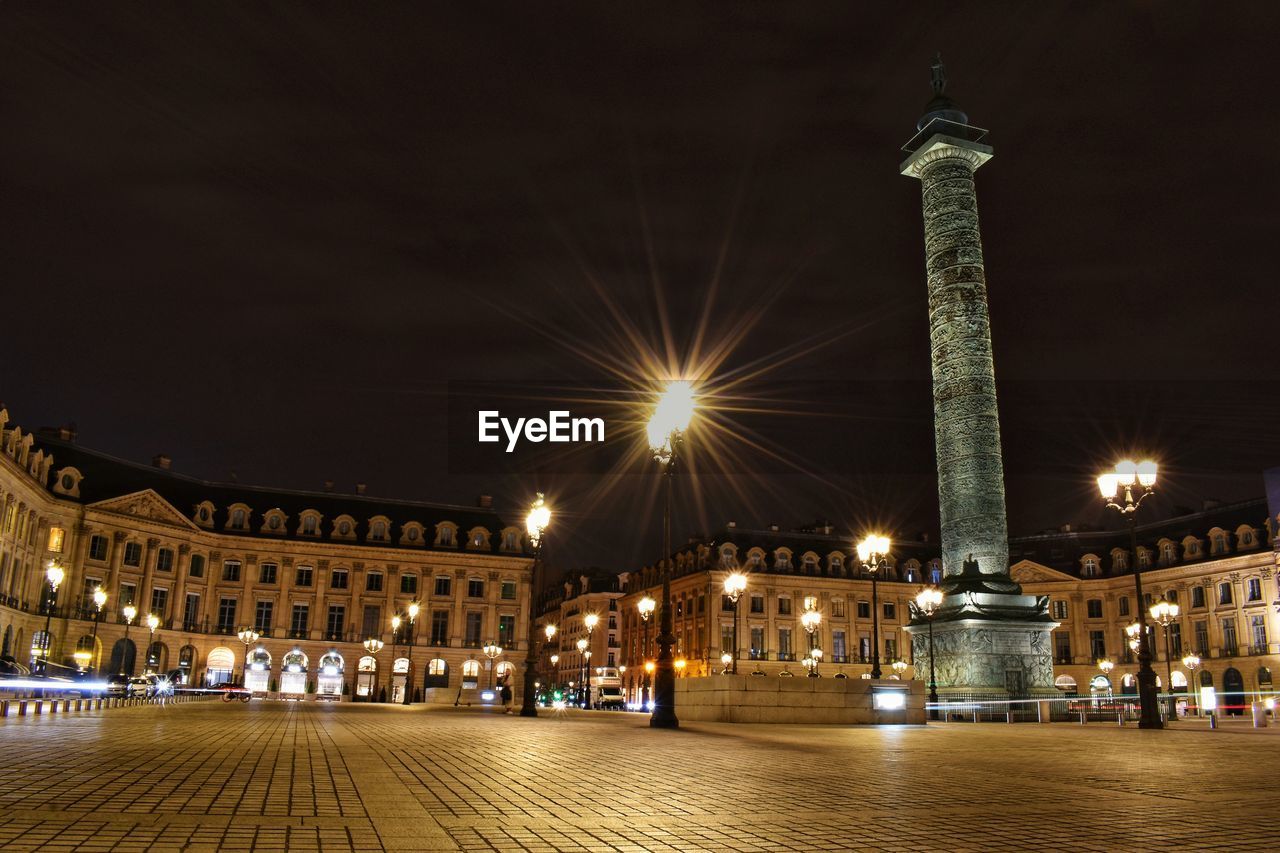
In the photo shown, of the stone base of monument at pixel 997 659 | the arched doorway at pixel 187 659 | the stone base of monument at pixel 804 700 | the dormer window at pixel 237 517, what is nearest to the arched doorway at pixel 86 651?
the arched doorway at pixel 187 659

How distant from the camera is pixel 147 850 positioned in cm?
518

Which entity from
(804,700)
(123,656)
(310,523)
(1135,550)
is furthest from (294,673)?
(1135,550)

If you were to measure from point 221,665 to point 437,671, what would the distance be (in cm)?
1699

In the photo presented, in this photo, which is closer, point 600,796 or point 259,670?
point 600,796

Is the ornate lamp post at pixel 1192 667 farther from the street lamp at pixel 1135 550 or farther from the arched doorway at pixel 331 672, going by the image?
the arched doorway at pixel 331 672

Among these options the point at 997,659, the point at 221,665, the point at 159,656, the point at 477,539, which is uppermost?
the point at 477,539

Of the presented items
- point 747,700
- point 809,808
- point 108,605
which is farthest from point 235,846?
point 108,605

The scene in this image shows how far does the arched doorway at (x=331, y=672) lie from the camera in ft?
259

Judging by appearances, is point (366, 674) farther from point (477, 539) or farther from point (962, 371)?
point (962, 371)

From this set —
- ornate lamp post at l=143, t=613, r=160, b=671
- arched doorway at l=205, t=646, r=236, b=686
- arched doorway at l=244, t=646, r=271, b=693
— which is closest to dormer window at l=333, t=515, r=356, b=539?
arched doorway at l=244, t=646, r=271, b=693

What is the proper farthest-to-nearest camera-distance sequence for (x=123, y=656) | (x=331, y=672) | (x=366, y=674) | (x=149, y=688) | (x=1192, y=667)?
(x=366, y=674)
(x=331, y=672)
(x=1192, y=667)
(x=123, y=656)
(x=149, y=688)

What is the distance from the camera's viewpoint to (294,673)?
257ft

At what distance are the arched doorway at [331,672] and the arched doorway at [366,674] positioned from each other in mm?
1400

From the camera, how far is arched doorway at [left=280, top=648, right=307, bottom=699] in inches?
3059
